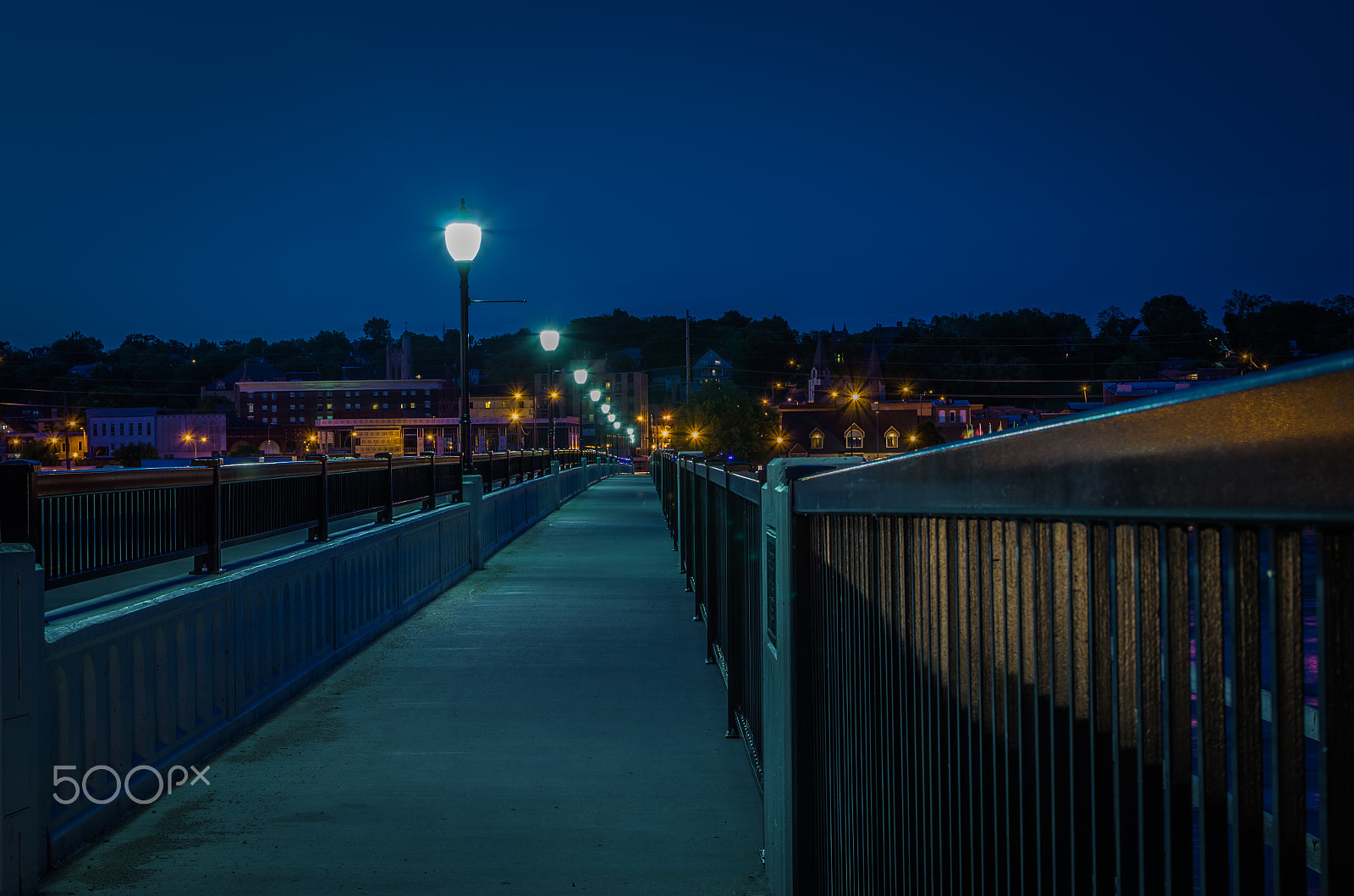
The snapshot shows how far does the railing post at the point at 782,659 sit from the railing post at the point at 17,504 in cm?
319

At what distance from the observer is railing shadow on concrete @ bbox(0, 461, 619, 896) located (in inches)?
178

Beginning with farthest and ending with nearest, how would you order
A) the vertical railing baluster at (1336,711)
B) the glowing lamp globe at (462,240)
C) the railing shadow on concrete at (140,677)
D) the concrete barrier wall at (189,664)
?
the glowing lamp globe at (462,240)
the concrete barrier wall at (189,664)
the railing shadow on concrete at (140,677)
the vertical railing baluster at (1336,711)

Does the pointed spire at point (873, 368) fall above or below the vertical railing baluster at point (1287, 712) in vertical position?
above

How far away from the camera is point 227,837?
5.30 m

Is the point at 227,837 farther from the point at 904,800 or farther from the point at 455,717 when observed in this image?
Answer: the point at 904,800

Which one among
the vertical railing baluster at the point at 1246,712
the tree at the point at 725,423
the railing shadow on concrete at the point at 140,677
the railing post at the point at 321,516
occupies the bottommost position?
the railing shadow on concrete at the point at 140,677

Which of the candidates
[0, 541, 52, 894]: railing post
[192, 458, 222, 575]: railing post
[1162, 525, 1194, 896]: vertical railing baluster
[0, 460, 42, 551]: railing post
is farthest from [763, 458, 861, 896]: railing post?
[192, 458, 222, 575]: railing post

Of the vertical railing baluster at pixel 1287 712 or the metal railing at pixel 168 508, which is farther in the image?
the metal railing at pixel 168 508

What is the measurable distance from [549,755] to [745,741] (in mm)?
1204

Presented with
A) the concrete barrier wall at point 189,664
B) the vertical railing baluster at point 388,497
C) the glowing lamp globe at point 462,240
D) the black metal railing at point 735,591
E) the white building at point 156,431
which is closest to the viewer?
the concrete barrier wall at point 189,664

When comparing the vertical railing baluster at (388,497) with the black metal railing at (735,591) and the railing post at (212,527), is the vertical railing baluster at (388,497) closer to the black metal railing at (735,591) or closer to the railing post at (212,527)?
the black metal railing at (735,591)

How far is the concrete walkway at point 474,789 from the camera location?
4.90 m

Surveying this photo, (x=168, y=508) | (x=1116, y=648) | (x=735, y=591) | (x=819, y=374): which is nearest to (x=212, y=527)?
(x=168, y=508)

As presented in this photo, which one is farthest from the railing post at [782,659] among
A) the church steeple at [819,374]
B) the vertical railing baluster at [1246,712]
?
the church steeple at [819,374]
